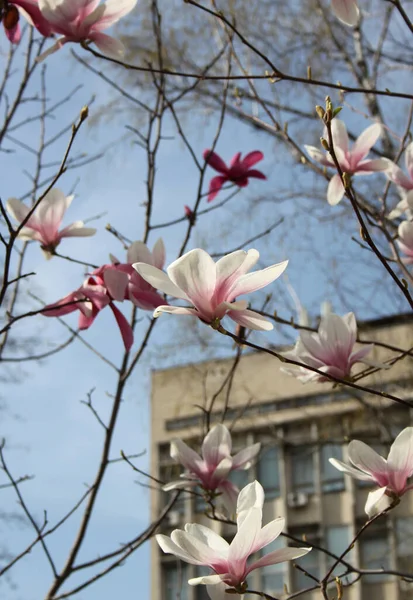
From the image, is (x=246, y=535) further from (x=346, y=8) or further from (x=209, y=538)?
(x=346, y=8)

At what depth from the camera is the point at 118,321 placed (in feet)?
3.74

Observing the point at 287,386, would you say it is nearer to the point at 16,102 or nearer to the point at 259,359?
the point at 259,359

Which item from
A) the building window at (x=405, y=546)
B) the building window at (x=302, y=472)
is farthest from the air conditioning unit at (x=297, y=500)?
the building window at (x=405, y=546)

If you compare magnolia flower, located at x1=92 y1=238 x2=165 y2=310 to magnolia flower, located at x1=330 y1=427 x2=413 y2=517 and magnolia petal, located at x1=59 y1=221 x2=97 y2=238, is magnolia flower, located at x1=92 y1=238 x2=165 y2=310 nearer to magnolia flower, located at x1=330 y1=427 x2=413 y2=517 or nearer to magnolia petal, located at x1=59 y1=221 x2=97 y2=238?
magnolia petal, located at x1=59 y1=221 x2=97 y2=238

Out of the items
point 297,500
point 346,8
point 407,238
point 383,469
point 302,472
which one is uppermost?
point 302,472

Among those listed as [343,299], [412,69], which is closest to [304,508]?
[343,299]

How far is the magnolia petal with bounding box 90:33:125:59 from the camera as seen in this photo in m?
1.19

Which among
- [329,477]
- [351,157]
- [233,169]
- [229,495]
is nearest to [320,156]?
[351,157]

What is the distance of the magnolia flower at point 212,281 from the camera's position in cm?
81

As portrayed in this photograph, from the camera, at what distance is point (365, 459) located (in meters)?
0.97

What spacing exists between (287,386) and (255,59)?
795 centimetres

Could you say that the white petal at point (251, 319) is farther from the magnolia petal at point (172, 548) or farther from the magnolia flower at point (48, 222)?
the magnolia flower at point (48, 222)

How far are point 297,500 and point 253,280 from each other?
10484mm

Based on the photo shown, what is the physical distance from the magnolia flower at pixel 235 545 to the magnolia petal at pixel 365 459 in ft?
0.58
